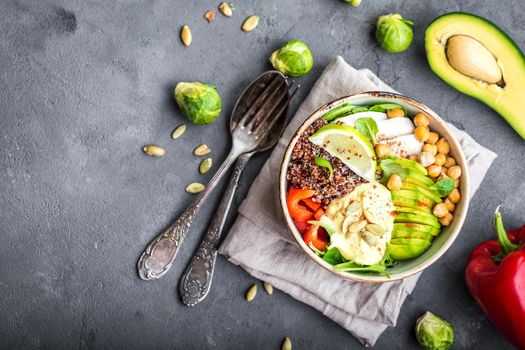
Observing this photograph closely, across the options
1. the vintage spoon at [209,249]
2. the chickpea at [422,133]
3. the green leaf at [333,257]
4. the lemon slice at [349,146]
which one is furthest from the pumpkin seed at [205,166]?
the chickpea at [422,133]

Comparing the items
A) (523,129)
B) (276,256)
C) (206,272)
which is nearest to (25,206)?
(206,272)

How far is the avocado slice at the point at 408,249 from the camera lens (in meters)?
2.66

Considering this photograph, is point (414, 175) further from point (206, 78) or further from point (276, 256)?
point (206, 78)

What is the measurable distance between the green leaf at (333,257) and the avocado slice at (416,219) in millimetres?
312

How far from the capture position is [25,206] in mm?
3094

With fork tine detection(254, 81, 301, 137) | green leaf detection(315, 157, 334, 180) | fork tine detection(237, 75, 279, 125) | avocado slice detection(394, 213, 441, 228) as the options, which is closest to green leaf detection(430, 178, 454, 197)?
avocado slice detection(394, 213, 441, 228)

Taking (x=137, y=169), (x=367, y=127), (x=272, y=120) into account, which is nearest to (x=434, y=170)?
(x=367, y=127)

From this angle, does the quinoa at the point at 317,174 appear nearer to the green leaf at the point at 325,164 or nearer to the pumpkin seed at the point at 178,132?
the green leaf at the point at 325,164

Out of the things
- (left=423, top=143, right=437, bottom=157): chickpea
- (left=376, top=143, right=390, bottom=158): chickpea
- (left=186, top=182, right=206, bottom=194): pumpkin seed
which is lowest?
(left=186, top=182, right=206, bottom=194): pumpkin seed

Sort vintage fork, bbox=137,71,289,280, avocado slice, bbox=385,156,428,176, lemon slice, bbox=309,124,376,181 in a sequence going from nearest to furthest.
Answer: lemon slice, bbox=309,124,376,181
avocado slice, bbox=385,156,428,176
vintage fork, bbox=137,71,289,280

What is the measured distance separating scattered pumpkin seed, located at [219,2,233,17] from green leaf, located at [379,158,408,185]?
1.24m

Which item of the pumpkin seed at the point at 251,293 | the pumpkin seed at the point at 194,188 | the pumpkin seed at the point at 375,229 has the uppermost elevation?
the pumpkin seed at the point at 375,229

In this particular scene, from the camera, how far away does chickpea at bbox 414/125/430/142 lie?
2.68 meters

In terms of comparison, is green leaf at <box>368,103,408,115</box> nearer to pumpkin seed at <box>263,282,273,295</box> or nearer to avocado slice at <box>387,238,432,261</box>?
avocado slice at <box>387,238,432,261</box>
